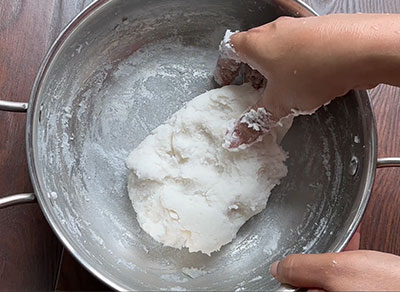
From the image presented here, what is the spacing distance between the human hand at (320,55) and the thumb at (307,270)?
0.61ft

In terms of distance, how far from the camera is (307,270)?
0.65 m

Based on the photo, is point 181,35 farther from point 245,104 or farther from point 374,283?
point 374,283

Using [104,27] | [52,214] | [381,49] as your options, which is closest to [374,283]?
[381,49]

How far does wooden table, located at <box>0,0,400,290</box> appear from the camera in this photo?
769 millimetres

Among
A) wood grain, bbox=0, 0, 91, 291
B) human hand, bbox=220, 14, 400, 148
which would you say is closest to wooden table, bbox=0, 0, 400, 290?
wood grain, bbox=0, 0, 91, 291

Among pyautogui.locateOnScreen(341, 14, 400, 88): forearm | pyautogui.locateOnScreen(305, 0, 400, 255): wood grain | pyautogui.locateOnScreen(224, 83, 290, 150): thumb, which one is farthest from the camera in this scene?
pyautogui.locateOnScreen(305, 0, 400, 255): wood grain

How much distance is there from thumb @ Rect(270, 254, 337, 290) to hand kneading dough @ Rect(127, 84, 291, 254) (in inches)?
4.6

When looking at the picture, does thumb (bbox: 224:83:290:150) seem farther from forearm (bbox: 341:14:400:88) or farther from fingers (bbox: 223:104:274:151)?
forearm (bbox: 341:14:400:88)

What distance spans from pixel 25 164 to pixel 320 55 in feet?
1.49

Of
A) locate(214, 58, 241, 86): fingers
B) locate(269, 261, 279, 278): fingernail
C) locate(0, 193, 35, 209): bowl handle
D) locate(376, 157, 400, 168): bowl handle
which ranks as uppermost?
locate(214, 58, 241, 86): fingers

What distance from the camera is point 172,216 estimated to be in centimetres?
77

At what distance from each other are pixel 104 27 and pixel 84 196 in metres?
0.25

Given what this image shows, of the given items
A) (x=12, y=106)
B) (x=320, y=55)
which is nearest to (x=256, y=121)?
(x=320, y=55)

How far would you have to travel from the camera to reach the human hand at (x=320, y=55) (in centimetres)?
58
